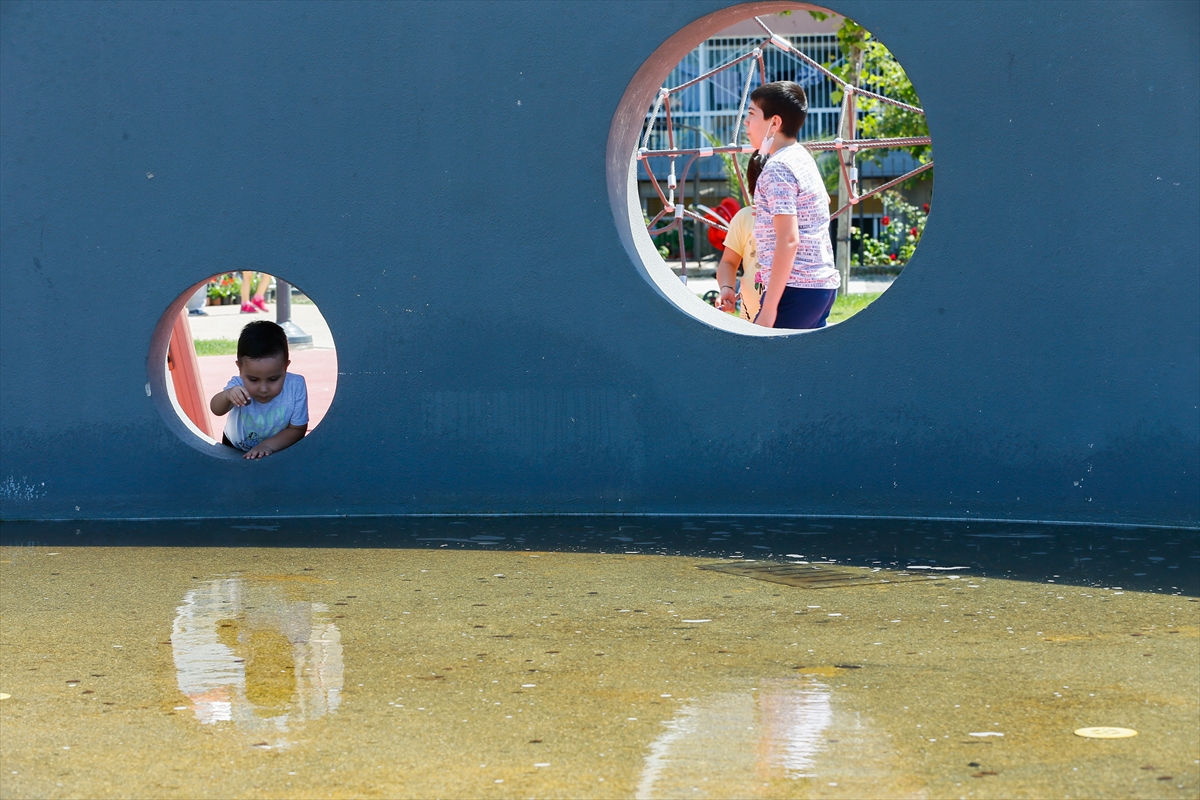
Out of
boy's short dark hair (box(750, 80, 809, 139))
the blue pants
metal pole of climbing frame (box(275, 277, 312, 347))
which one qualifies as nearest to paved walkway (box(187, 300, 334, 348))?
metal pole of climbing frame (box(275, 277, 312, 347))

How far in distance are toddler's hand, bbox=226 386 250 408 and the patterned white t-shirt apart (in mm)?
2328

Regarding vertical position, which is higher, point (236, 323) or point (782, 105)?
point (782, 105)

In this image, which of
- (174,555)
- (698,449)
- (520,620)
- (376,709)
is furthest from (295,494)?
(376,709)

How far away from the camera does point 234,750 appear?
3.27m

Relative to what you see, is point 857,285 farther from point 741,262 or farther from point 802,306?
point 802,306

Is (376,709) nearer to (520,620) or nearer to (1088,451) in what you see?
(520,620)

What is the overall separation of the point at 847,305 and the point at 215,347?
8151 mm

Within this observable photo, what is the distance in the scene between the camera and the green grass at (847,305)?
18.0 metres

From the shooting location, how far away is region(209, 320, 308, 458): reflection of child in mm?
6320

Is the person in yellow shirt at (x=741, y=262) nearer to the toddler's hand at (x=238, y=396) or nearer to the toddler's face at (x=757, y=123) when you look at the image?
the toddler's face at (x=757, y=123)

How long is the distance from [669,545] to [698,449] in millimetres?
619

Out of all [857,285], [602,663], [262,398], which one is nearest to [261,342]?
[262,398]

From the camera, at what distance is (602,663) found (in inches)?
155

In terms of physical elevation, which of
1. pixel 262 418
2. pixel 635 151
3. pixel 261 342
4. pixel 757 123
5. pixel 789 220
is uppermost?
pixel 757 123
